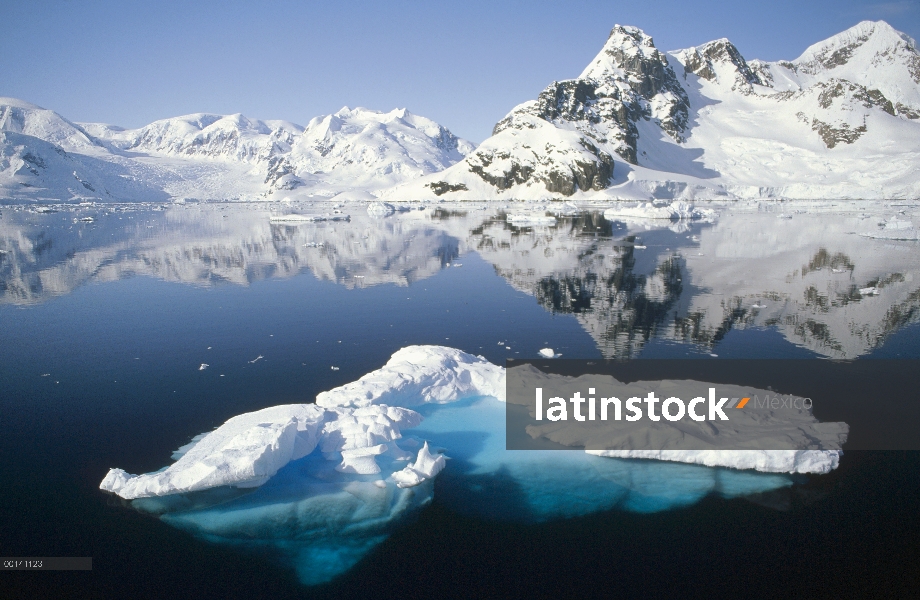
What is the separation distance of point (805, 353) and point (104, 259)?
32.4 m

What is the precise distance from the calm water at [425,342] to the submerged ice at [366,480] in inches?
10.0

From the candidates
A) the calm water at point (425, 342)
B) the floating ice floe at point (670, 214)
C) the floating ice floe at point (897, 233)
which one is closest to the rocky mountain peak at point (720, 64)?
the floating ice floe at point (670, 214)

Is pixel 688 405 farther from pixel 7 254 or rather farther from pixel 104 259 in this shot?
pixel 7 254

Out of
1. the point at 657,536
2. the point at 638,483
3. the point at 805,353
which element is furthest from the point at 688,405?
the point at 805,353

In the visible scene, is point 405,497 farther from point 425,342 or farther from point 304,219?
point 304,219

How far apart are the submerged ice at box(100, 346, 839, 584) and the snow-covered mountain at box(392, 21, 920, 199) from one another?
8723cm

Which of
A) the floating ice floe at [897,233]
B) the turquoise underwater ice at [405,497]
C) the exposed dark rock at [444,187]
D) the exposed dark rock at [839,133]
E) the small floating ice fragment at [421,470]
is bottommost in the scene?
the turquoise underwater ice at [405,497]

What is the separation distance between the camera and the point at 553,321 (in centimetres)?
1650

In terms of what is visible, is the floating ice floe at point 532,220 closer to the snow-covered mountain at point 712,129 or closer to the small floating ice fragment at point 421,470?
the snow-covered mountain at point 712,129

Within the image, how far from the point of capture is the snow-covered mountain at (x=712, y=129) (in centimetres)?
9919

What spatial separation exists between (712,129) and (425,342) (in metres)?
142

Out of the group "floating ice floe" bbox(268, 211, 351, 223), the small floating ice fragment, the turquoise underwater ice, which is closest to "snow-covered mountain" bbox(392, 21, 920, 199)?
"floating ice floe" bbox(268, 211, 351, 223)

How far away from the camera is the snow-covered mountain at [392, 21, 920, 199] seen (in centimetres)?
9919

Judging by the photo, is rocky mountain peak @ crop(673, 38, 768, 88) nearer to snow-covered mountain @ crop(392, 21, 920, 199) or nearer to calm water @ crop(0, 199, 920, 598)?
snow-covered mountain @ crop(392, 21, 920, 199)
